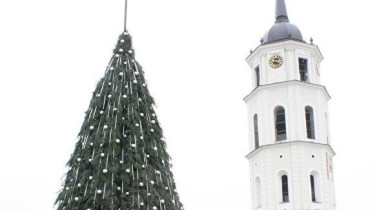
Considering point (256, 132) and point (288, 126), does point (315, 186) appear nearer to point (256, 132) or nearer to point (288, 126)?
point (288, 126)

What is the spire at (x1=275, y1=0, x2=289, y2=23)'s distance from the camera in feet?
130

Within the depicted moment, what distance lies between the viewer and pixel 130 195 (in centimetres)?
965

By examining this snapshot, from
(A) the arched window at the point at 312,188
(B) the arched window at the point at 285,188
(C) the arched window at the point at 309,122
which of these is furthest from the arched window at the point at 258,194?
(C) the arched window at the point at 309,122

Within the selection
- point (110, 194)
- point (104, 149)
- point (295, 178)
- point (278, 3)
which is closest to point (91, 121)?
point (104, 149)

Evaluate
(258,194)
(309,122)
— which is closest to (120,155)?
(258,194)

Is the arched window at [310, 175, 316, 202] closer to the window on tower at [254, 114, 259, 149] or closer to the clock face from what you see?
the window on tower at [254, 114, 259, 149]

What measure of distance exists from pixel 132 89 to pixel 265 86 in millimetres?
26969

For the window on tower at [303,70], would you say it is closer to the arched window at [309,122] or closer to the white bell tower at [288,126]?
the white bell tower at [288,126]

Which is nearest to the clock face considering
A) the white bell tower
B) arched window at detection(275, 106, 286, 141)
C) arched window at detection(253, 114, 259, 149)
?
the white bell tower

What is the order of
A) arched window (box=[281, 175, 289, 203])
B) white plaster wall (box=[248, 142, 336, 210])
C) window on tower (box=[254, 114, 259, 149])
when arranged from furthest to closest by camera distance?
window on tower (box=[254, 114, 259, 149]), arched window (box=[281, 175, 289, 203]), white plaster wall (box=[248, 142, 336, 210])

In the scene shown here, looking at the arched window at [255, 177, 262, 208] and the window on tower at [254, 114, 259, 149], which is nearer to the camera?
the arched window at [255, 177, 262, 208]

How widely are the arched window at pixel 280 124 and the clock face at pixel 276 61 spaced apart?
2.62 metres

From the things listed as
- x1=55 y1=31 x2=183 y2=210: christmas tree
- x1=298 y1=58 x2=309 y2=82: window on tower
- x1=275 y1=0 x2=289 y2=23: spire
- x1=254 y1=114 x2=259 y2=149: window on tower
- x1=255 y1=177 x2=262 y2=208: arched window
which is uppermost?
x1=275 y1=0 x2=289 y2=23: spire

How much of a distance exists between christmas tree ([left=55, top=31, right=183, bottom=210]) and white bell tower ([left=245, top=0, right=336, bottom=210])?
24.8 metres
